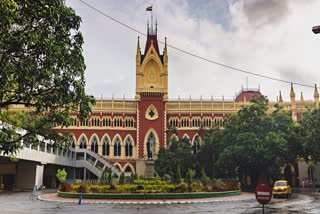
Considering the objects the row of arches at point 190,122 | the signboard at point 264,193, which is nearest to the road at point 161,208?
the signboard at point 264,193

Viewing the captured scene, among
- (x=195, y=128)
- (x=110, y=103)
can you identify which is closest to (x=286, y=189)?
(x=195, y=128)

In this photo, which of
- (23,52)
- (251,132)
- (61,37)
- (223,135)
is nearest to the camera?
(23,52)

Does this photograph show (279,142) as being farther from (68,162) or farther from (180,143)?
(68,162)

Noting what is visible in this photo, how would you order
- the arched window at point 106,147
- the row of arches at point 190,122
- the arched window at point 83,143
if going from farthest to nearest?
the row of arches at point 190,122 → the arched window at point 106,147 → the arched window at point 83,143

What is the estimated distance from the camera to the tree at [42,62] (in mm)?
9828

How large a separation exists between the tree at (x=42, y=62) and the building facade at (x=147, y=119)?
4227cm

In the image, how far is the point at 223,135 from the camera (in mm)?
43812

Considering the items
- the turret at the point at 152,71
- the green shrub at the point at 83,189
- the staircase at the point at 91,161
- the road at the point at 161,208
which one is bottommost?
the road at the point at 161,208

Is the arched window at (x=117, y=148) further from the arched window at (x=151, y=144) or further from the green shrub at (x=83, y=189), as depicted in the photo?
the green shrub at (x=83, y=189)

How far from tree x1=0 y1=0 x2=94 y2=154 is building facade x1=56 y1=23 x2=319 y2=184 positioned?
1664 inches

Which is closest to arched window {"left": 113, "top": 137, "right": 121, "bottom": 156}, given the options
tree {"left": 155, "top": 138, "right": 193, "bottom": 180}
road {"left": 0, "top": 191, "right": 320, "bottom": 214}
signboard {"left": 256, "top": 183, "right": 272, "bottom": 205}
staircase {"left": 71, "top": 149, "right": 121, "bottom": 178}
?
staircase {"left": 71, "top": 149, "right": 121, "bottom": 178}

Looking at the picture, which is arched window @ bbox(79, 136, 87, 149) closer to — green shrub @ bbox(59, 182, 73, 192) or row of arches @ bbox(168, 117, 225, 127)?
row of arches @ bbox(168, 117, 225, 127)

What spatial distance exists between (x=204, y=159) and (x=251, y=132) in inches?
397

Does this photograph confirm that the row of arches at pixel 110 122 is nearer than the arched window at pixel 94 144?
No
